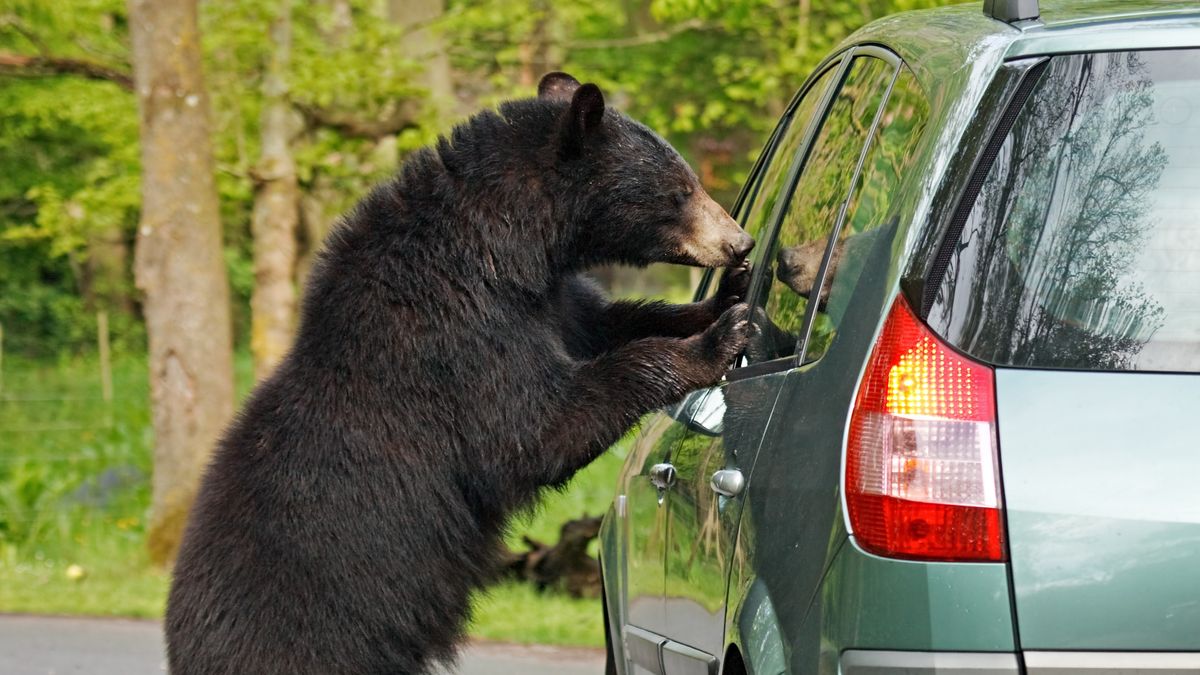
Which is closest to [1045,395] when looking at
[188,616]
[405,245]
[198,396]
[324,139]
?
[405,245]

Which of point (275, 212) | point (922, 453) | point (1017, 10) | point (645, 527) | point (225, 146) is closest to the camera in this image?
point (922, 453)

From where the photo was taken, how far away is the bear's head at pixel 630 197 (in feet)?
14.2

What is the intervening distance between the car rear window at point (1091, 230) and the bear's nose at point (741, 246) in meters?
1.89

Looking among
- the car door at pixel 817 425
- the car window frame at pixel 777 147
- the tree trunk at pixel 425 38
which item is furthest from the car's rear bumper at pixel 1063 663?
the tree trunk at pixel 425 38

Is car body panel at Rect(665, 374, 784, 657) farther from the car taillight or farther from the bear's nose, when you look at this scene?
the bear's nose

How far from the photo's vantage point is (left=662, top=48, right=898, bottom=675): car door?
9.77ft

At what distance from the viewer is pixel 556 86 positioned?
4770mm

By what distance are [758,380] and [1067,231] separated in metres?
0.90

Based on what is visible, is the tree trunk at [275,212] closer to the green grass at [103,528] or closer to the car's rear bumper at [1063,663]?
the green grass at [103,528]

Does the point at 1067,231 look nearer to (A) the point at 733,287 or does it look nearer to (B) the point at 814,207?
(B) the point at 814,207

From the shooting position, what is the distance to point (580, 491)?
1361cm

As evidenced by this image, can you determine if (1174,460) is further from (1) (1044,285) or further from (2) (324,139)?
(2) (324,139)

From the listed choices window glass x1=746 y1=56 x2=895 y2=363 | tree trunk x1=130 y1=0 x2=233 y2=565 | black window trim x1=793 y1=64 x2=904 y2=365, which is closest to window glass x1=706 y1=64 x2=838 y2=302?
window glass x1=746 y1=56 x2=895 y2=363

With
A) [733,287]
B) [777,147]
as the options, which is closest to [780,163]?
[777,147]
